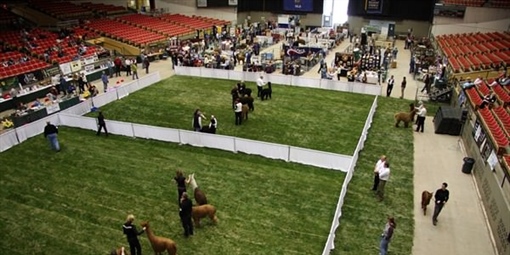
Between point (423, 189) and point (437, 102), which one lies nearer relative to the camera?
point (423, 189)

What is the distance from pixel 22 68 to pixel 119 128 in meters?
11.0

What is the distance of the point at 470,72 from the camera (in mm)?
21344

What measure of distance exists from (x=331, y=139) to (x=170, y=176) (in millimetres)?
6788

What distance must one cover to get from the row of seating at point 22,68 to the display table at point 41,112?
200 inches

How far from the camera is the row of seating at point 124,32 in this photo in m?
31.2

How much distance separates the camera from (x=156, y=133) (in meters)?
15.7

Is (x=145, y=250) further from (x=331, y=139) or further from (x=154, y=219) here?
(x=331, y=139)

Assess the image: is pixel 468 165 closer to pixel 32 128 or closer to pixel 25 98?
pixel 32 128

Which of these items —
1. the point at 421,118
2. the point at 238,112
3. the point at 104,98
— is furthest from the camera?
the point at 104,98

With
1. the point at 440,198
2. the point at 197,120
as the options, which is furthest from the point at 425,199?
the point at 197,120

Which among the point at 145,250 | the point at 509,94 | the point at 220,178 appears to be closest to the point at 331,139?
the point at 220,178

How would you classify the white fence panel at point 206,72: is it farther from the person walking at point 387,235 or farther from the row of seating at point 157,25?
the person walking at point 387,235

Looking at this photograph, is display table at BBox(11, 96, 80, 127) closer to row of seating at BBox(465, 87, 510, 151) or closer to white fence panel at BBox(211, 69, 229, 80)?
white fence panel at BBox(211, 69, 229, 80)

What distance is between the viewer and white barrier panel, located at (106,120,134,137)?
631 inches
